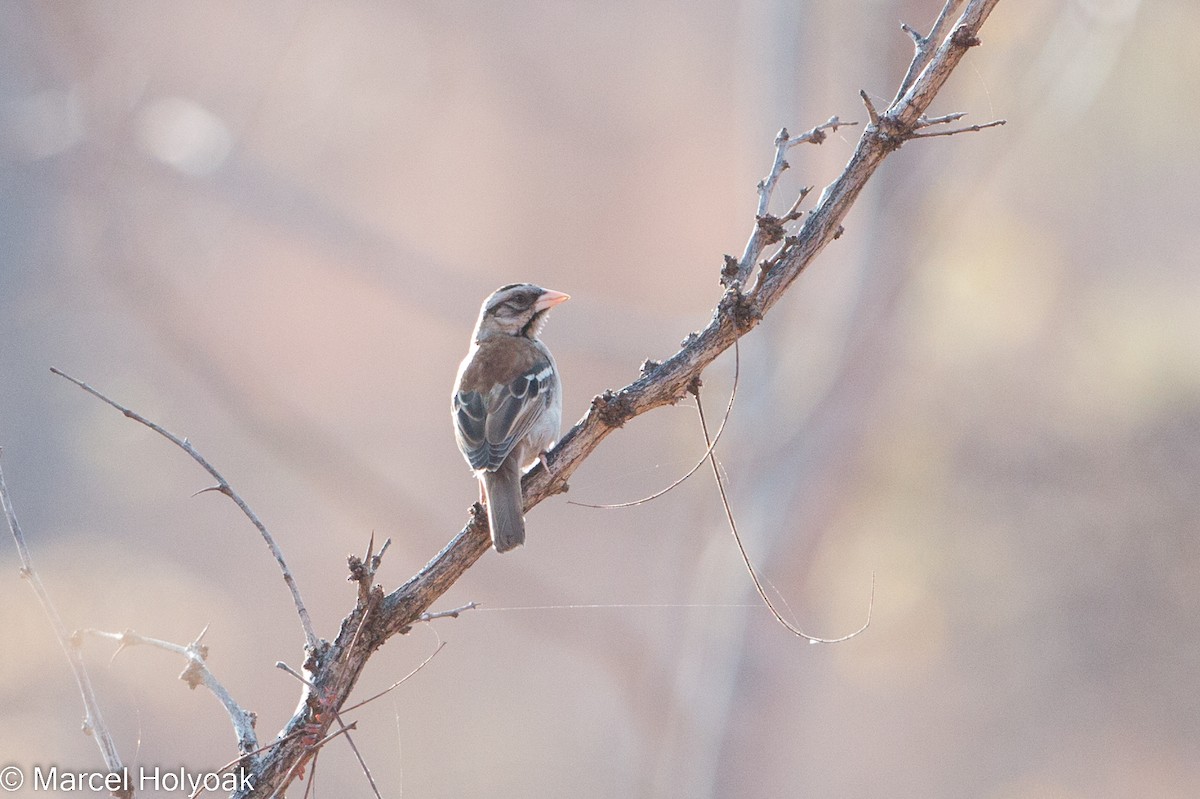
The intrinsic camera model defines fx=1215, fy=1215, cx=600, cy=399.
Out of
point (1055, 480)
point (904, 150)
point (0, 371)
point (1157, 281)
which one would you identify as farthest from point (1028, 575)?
point (0, 371)

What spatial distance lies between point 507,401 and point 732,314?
126 centimetres

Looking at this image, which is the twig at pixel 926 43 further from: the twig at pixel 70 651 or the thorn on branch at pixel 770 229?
the twig at pixel 70 651

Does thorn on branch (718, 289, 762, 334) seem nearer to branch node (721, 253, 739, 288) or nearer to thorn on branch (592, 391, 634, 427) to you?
branch node (721, 253, 739, 288)

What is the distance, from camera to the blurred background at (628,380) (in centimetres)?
646

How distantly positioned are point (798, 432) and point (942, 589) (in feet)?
6.15

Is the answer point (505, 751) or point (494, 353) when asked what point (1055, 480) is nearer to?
point (505, 751)

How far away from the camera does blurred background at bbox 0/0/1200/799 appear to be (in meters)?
6.46

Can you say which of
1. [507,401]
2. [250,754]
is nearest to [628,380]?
[507,401]

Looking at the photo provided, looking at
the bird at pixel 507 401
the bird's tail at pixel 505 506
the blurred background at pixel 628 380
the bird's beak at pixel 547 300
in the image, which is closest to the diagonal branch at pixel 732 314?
the bird's tail at pixel 505 506

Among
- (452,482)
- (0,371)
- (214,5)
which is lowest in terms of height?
(452,482)

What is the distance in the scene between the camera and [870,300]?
6.08 meters
